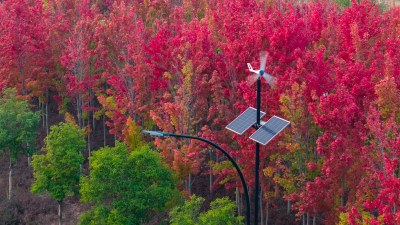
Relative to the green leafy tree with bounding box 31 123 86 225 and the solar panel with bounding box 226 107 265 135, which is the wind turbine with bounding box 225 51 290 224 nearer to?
the solar panel with bounding box 226 107 265 135

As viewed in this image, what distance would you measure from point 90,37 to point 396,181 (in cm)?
2866

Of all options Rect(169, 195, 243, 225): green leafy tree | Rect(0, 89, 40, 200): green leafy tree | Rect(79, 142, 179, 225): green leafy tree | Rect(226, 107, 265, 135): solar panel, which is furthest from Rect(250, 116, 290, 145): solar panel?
Rect(0, 89, 40, 200): green leafy tree

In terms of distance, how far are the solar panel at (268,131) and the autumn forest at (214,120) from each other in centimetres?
501

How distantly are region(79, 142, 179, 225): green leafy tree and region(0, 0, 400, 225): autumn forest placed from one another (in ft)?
0.23

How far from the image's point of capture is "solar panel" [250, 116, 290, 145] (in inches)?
566

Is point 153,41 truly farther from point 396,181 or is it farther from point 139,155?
point 396,181

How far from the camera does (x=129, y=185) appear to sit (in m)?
22.1

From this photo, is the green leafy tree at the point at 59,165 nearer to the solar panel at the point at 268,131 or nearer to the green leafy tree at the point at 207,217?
the green leafy tree at the point at 207,217

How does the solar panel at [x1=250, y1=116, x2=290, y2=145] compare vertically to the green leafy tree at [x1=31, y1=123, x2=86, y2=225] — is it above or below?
above

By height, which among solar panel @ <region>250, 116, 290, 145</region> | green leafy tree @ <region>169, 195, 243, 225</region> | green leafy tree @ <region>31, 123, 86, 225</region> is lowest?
green leafy tree @ <region>169, 195, 243, 225</region>

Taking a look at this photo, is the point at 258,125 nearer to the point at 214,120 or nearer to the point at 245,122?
the point at 245,122

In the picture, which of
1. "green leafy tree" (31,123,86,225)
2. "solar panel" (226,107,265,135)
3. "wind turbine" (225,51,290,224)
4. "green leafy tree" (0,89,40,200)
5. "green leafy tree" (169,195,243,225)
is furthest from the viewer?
"green leafy tree" (0,89,40,200)

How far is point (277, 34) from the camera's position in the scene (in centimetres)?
A: 2498

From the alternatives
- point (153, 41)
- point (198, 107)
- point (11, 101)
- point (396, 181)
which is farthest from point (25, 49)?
point (396, 181)
